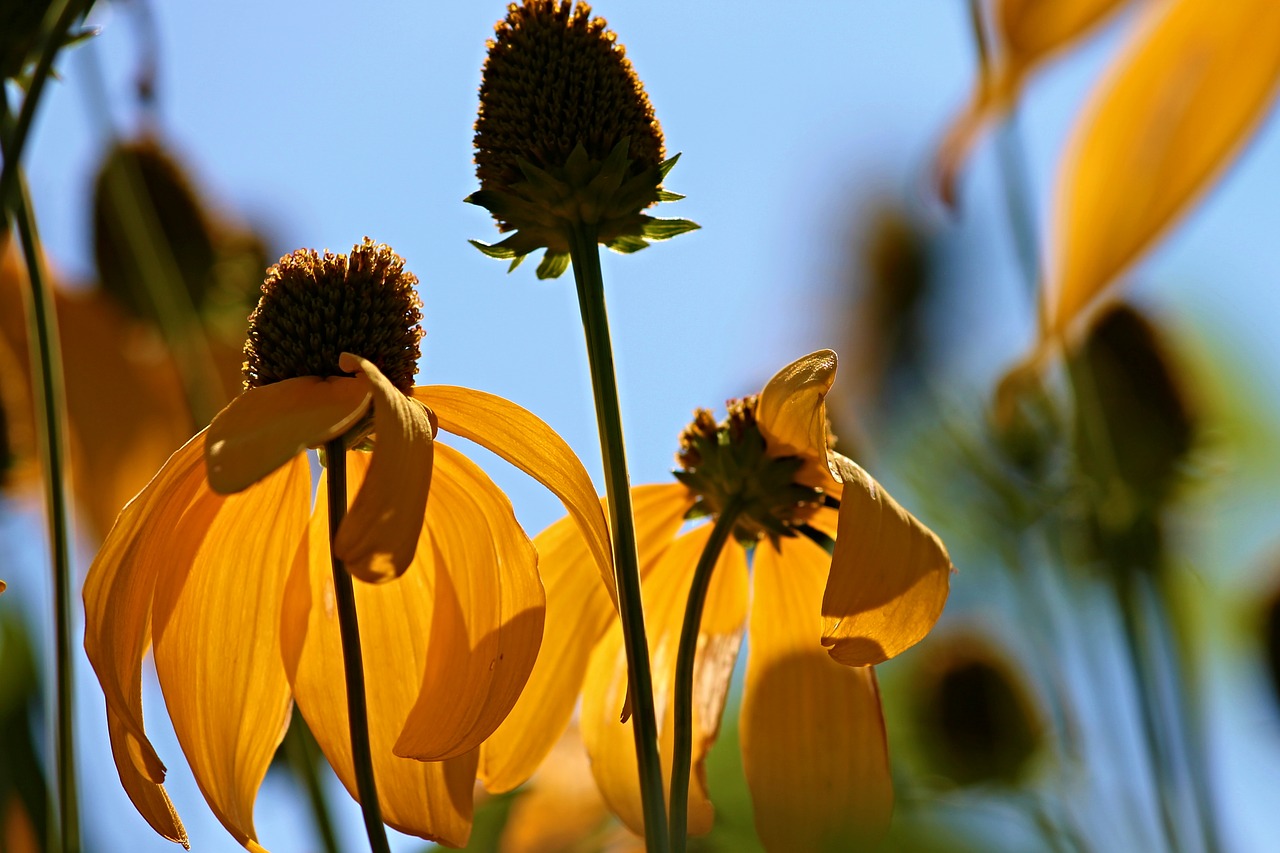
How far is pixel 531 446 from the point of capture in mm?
340

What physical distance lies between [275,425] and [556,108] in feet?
0.41

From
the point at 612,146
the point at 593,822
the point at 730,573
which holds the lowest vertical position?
the point at 593,822

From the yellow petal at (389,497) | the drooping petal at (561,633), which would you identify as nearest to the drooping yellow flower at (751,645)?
the drooping petal at (561,633)

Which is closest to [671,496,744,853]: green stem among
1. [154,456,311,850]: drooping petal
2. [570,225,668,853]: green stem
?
[570,225,668,853]: green stem

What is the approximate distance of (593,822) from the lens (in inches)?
28.5

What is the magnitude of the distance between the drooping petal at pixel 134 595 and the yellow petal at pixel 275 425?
1.1 inches

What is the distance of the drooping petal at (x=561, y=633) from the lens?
40 centimetres

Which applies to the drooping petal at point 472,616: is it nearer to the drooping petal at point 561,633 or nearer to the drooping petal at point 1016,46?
the drooping petal at point 561,633

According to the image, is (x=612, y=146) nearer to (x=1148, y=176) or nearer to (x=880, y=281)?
(x=1148, y=176)

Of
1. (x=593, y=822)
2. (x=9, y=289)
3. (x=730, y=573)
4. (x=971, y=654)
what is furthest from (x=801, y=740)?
(x=971, y=654)

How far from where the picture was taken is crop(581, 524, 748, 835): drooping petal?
405 mm

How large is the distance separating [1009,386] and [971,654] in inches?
43.6

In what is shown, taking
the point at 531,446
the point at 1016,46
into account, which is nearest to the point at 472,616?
the point at 531,446

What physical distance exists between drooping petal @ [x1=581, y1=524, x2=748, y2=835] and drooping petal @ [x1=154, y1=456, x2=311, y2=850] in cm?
11
